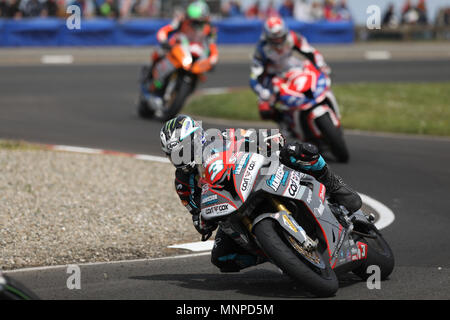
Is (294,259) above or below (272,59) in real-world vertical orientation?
below

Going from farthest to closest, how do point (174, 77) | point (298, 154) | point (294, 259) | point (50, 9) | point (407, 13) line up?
1. point (407, 13)
2. point (50, 9)
3. point (174, 77)
4. point (298, 154)
5. point (294, 259)

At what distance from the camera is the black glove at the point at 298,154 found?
6410 mm

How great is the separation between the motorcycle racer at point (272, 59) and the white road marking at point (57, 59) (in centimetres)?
1332

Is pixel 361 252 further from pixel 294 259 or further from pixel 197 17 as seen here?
pixel 197 17

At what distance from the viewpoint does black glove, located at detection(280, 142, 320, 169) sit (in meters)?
6.41

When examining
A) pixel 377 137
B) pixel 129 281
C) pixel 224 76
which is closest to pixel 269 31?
pixel 377 137

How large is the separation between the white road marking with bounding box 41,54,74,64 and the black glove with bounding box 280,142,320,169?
19251mm

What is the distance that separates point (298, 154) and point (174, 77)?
9662 mm

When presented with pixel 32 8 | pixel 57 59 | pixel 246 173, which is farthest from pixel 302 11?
pixel 246 173

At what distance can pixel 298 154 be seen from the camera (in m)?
6.42

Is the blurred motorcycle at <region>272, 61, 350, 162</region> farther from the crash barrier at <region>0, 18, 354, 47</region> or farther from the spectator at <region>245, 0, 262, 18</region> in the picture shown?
the spectator at <region>245, 0, 262, 18</region>

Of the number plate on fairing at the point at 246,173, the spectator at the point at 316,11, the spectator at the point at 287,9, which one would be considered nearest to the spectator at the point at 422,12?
the spectator at the point at 316,11

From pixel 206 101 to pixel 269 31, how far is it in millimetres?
5723

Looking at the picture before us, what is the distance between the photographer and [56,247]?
25.2 feet
